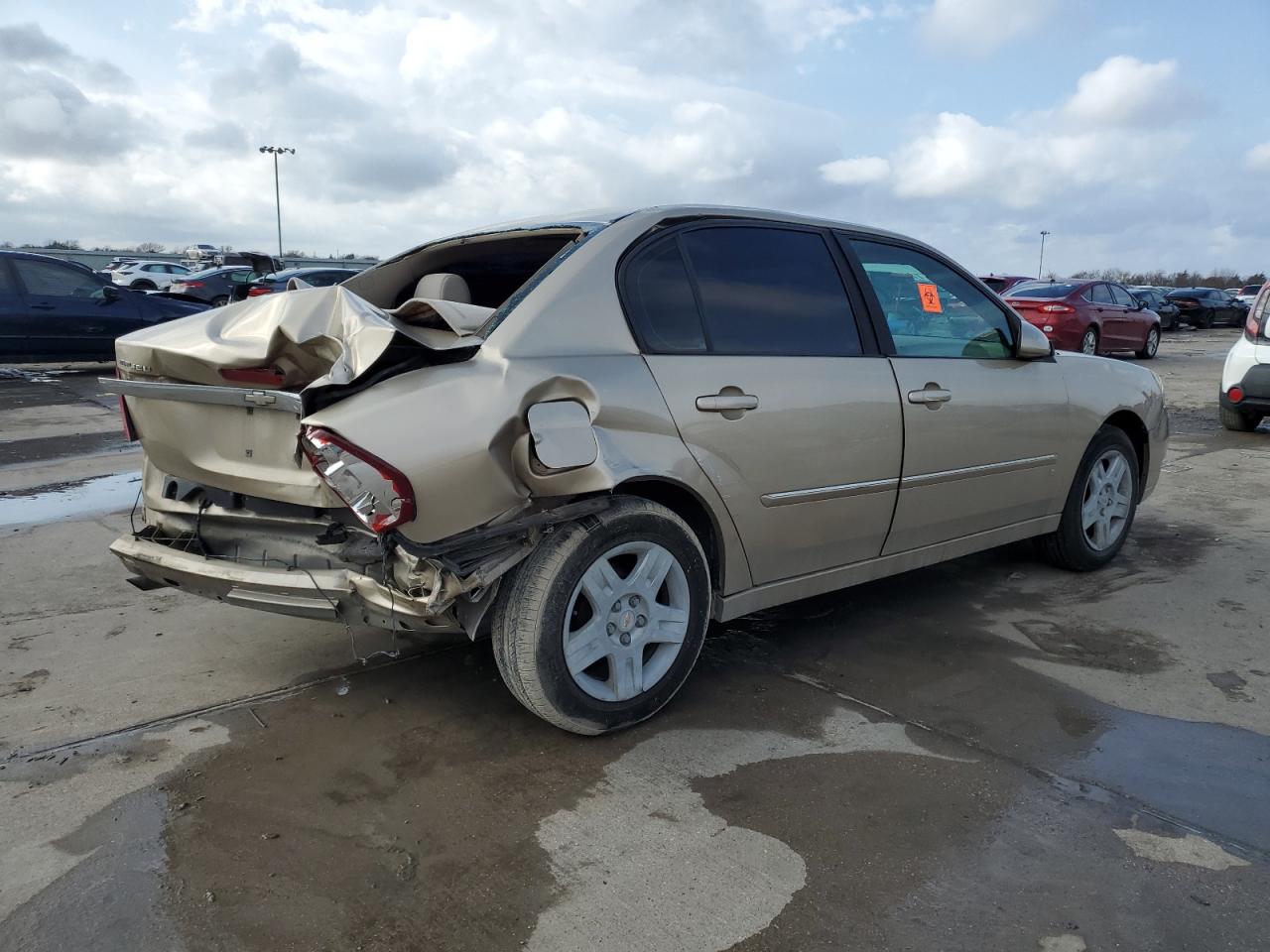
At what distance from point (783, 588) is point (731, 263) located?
115cm

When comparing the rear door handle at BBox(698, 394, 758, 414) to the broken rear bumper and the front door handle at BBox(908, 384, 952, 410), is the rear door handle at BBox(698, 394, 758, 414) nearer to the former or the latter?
the front door handle at BBox(908, 384, 952, 410)

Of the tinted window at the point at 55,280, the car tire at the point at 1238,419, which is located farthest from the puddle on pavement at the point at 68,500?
the car tire at the point at 1238,419

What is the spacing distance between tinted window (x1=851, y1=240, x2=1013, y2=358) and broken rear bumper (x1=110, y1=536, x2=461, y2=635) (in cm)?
216

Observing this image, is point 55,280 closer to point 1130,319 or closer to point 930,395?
point 930,395

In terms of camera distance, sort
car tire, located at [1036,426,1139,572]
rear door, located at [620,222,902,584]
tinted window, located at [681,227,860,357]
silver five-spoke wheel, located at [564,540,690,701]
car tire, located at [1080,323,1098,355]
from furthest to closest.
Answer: car tire, located at [1080,323,1098,355]
car tire, located at [1036,426,1139,572]
tinted window, located at [681,227,860,357]
rear door, located at [620,222,902,584]
silver five-spoke wheel, located at [564,540,690,701]

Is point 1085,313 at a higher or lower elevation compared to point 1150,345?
higher

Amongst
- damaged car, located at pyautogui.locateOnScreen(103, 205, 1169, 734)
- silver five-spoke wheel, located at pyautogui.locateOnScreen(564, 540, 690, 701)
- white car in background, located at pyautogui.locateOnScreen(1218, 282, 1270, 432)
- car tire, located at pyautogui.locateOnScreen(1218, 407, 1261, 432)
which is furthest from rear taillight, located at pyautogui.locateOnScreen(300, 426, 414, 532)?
car tire, located at pyautogui.locateOnScreen(1218, 407, 1261, 432)

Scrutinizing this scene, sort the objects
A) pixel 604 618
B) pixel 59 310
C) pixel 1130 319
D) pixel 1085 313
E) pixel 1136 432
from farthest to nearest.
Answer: pixel 1130 319
pixel 1085 313
pixel 59 310
pixel 1136 432
pixel 604 618

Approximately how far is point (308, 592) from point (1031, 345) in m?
3.20

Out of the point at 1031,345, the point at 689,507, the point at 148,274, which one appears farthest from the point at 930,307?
the point at 148,274

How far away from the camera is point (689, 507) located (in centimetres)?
331

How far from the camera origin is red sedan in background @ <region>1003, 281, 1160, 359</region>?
17.7 metres

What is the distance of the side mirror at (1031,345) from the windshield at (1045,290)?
14.9 meters

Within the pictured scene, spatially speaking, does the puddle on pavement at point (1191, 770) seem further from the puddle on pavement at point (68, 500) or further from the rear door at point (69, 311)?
the rear door at point (69, 311)
